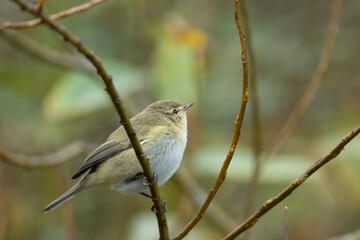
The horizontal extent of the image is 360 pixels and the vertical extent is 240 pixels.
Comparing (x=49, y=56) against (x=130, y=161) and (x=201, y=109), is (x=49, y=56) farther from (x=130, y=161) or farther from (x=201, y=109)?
(x=201, y=109)

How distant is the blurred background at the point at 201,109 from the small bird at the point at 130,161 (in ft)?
2.43

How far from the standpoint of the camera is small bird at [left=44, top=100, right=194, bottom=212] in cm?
384

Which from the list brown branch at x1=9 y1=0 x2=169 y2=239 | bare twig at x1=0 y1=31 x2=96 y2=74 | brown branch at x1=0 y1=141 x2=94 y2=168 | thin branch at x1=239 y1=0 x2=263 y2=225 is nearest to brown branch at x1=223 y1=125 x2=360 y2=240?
brown branch at x1=9 y1=0 x2=169 y2=239

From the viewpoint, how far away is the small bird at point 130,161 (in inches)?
151

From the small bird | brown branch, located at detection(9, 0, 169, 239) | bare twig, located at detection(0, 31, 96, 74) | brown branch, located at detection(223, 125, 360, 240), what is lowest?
brown branch, located at detection(223, 125, 360, 240)

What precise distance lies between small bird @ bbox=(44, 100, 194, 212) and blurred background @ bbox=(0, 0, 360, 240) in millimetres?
742

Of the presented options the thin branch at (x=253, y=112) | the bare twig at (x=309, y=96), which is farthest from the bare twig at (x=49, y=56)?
the bare twig at (x=309, y=96)

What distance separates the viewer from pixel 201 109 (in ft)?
20.9

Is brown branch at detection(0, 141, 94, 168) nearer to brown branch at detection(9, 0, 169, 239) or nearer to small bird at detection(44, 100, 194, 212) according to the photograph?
small bird at detection(44, 100, 194, 212)

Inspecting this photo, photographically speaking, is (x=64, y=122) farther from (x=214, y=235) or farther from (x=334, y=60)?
(x=334, y=60)

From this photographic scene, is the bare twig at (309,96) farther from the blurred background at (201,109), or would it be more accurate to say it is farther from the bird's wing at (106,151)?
the bird's wing at (106,151)

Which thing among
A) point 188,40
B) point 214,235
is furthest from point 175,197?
point 188,40

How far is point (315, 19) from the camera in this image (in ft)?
23.8

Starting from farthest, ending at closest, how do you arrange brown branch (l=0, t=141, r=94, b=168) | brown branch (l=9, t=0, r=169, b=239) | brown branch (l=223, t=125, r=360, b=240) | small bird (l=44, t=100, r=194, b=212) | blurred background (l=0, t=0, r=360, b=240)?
blurred background (l=0, t=0, r=360, b=240) < brown branch (l=0, t=141, r=94, b=168) < small bird (l=44, t=100, r=194, b=212) < brown branch (l=223, t=125, r=360, b=240) < brown branch (l=9, t=0, r=169, b=239)
